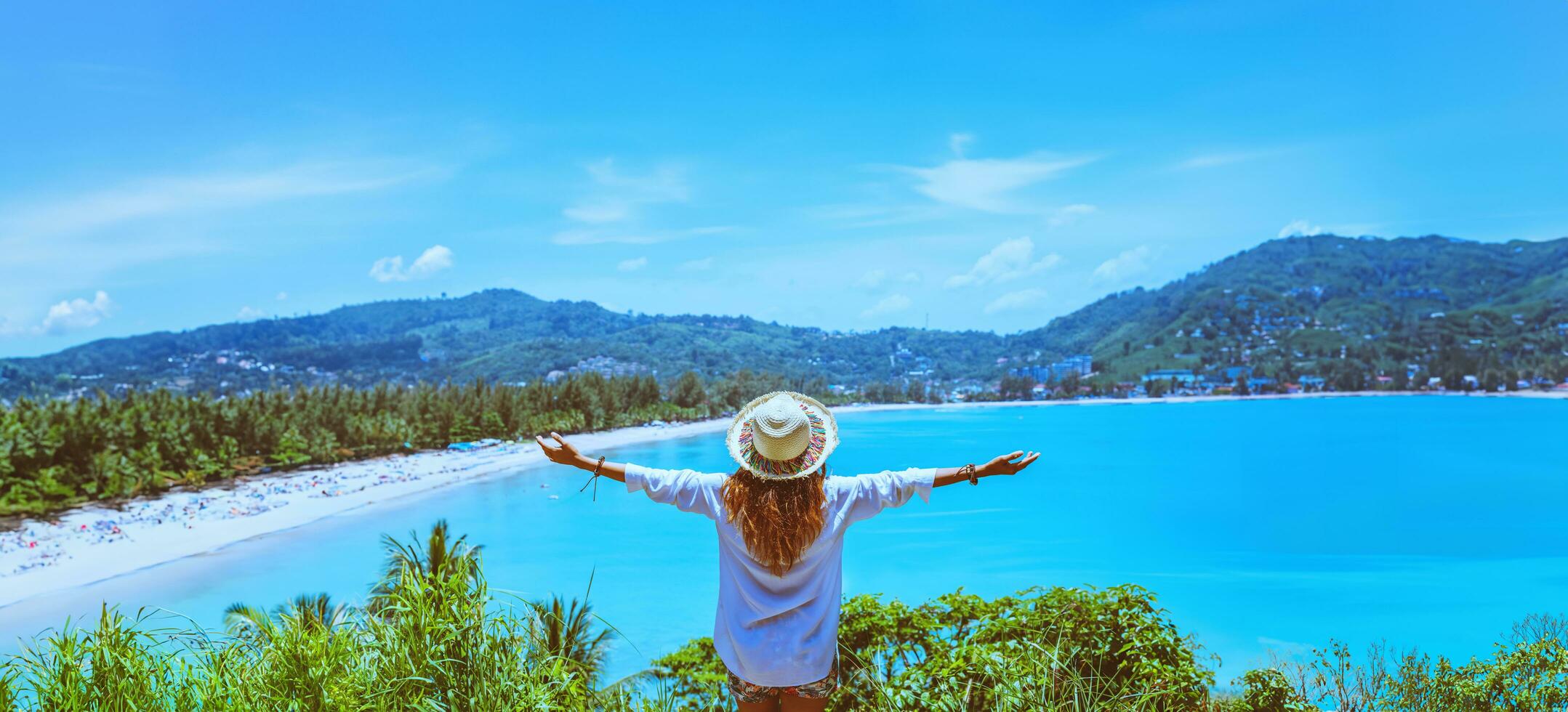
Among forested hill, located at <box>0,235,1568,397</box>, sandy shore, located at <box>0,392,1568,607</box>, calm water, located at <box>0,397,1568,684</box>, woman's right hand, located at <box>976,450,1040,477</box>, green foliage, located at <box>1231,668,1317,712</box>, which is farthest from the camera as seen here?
forested hill, located at <box>0,235,1568,397</box>

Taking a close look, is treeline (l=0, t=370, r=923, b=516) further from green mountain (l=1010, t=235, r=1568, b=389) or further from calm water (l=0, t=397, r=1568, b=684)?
green mountain (l=1010, t=235, r=1568, b=389)

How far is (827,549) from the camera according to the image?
6.47ft

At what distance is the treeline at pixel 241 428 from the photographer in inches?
671

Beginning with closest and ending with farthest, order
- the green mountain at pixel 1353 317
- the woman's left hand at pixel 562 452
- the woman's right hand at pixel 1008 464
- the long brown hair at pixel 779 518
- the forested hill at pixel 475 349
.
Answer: the long brown hair at pixel 779 518 < the woman's right hand at pixel 1008 464 < the woman's left hand at pixel 562 452 < the forested hill at pixel 475 349 < the green mountain at pixel 1353 317

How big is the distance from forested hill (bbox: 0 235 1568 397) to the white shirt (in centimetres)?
6051

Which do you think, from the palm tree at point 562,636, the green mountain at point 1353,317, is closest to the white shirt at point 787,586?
the palm tree at point 562,636

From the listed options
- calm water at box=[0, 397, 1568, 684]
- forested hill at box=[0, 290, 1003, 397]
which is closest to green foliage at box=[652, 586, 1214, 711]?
calm water at box=[0, 397, 1568, 684]

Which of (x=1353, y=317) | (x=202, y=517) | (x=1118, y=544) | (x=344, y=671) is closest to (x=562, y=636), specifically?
(x=344, y=671)

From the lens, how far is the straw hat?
195cm

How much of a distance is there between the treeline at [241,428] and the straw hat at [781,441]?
63.6 feet

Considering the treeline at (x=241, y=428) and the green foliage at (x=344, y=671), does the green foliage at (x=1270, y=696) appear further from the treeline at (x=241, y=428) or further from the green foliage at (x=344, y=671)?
the treeline at (x=241, y=428)

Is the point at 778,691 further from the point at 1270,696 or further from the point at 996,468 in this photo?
the point at 1270,696

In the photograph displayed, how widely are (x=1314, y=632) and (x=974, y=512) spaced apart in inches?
501

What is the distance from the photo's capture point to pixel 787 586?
197 centimetres
